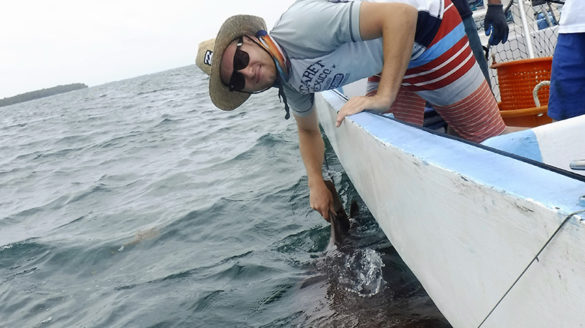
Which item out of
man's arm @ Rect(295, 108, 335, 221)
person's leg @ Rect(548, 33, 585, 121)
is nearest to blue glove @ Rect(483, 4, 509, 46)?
man's arm @ Rect(295, 108, 335, 221)

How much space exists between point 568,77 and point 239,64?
1.38 metres

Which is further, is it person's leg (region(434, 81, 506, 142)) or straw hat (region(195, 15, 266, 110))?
person's leg (region(434, 81, 506, 142))

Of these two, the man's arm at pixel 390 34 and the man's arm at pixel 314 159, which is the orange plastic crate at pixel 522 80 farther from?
the man's arm at pixel 390 34

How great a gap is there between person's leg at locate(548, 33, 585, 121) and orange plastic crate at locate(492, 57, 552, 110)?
1740 mm

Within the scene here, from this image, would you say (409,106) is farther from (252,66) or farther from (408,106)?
(252,66)

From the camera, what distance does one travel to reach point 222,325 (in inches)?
114

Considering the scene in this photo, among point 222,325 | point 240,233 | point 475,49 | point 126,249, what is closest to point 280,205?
point 240,233

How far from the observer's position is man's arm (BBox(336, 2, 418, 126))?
199 centimetres

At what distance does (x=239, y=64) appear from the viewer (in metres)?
2.26

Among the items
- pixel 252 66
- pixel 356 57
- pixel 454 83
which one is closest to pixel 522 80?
pixel 454 83

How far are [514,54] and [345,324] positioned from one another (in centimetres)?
358

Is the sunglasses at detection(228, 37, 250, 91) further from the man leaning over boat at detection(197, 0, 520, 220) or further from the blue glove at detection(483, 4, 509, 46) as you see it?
the blue glove at detection(483, 4, 509, 46)

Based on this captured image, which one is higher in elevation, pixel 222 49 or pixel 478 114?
pixel 222 49

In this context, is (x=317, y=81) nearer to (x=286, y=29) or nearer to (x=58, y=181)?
(x=286, y=29)
